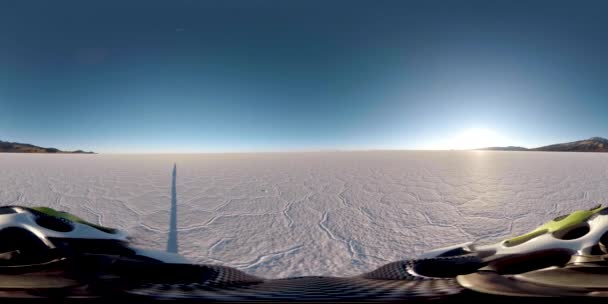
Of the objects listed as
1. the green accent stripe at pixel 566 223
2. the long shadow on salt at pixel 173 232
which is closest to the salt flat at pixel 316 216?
the long shadow on salt at pixel 173 232

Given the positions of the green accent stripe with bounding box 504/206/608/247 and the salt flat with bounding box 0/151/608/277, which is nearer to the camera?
the green accent stripe with bounding box 504/206/608/247

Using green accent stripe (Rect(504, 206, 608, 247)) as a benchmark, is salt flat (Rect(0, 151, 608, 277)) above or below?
below

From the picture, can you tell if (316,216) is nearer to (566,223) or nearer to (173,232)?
(173,232)

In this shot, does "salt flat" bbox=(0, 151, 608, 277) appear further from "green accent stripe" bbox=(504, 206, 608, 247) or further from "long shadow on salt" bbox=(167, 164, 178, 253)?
"green accent stripe" bbox=(504, 206, 608, 247)

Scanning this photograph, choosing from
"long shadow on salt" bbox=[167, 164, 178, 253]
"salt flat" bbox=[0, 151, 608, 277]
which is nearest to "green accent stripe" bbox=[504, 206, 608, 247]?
"salt flat" bbox=[0, 151, 608, 277]

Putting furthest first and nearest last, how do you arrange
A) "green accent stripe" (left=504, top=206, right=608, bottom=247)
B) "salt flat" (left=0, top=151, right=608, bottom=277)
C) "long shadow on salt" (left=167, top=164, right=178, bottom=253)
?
"long shadow on salt" (left=167, top=164, right=178, bottom=253)
"salt flat" (left=0, top=151, right=608, bottom=277)
"green accent stripe" (left=504, top=206, right=608, bottom=247)

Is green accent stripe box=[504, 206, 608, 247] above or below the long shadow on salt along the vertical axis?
above

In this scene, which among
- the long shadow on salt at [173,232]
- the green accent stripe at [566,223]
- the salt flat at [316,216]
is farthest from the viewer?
the long shadow on salt at [173,232]

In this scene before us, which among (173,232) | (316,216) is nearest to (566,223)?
(316,216)

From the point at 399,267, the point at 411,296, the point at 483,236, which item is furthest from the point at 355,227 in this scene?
the point at 411,296

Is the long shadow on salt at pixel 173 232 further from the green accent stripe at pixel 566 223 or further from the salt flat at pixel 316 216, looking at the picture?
the green accent stripe at pixel 566 223

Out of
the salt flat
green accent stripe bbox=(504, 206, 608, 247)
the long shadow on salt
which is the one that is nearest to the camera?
green accent stripe bbox=(504, 206, 608, 247)
